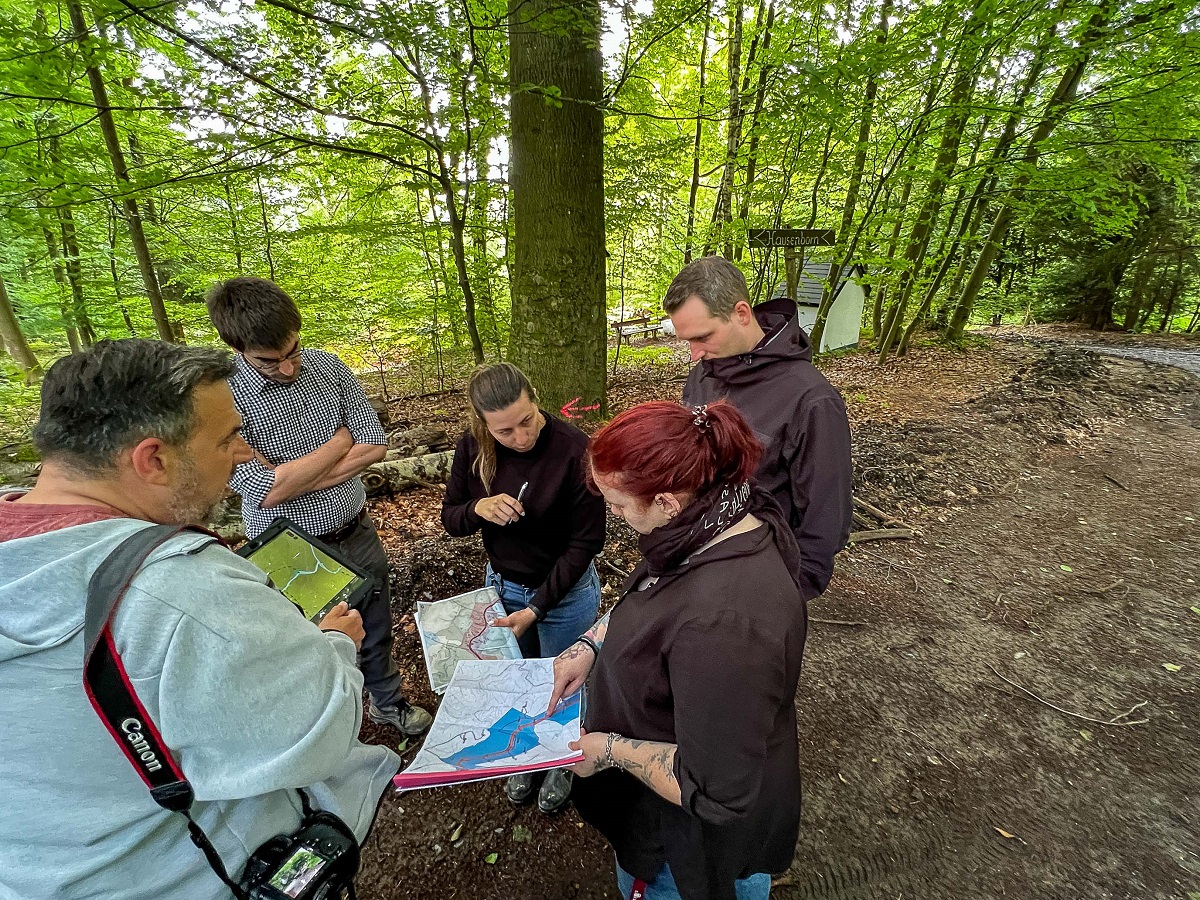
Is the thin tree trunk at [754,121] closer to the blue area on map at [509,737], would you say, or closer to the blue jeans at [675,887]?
the blue area on map at [509,737]

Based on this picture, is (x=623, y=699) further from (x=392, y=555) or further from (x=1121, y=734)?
(x=1121, y=734)

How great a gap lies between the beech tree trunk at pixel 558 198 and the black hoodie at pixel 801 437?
222 cm

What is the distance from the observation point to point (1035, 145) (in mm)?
7031

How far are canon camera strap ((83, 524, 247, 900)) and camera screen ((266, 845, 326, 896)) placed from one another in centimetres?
30

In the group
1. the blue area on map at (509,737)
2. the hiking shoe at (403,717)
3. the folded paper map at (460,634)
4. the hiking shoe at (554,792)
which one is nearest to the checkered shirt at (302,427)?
the folded paper map at (460,634)

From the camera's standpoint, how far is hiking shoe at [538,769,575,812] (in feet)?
7.55

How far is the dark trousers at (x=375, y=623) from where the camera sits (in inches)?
96.3

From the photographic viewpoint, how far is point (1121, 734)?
9.05 feet

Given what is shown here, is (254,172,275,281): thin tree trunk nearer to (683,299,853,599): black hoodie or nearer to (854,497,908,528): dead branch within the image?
(683,299,853,599): black hoodie

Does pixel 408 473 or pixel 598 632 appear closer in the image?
pixel 598 632

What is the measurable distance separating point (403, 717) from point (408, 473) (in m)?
2.65

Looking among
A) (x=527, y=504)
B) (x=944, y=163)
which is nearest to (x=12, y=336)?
(x=527, y=504)

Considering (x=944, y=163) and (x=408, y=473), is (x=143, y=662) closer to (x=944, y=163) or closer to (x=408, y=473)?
(x=408, y=473)

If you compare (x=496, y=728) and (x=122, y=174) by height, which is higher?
(x=122, y=174)
